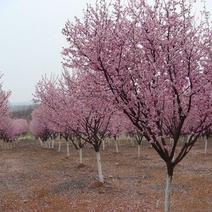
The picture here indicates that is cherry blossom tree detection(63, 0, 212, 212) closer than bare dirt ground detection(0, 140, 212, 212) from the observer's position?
Yes

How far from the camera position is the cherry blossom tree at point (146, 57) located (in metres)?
12.4

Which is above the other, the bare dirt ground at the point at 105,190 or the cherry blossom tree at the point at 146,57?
the cherry blossom tree at the point at 146,57

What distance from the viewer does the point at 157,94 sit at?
1260cm

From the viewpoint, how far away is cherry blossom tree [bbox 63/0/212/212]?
12445 millimetres

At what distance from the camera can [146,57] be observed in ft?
42.2

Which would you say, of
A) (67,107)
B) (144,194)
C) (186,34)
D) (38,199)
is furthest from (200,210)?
(67,107)

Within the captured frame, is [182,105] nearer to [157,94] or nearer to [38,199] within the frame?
[157,94]

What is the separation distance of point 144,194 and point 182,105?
13.4 metres

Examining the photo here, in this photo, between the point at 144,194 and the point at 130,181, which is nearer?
the point at 144,194

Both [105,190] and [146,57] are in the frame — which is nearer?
[146,57]

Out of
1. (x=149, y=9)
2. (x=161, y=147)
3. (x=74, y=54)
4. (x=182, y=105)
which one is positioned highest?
(x=149, y=9)

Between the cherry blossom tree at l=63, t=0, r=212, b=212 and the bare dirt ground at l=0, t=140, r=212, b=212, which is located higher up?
the cherry blossom tree at l=63, t=0, r=212, b=212

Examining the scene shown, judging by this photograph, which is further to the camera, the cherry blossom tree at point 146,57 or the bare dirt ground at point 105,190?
the bare dirt ground at point 105,190

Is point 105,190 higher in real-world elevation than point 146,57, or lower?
lower
